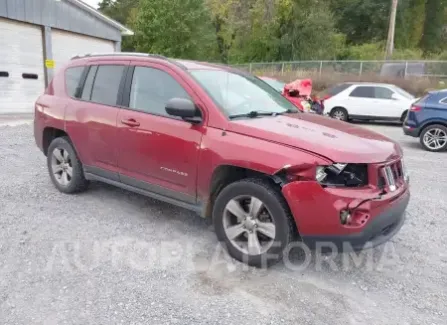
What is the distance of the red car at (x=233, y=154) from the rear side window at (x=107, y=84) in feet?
0.04

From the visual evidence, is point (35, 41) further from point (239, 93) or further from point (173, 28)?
point (173, 28)

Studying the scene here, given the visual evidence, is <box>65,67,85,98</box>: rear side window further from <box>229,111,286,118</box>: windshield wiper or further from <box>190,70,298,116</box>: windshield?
<box>229,111,286,118</box>: windshield wiper

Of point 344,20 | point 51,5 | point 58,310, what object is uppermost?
point 344,20

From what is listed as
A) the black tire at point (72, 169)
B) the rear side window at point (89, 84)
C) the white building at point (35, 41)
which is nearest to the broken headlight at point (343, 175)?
the rear side window at point (89, 84)

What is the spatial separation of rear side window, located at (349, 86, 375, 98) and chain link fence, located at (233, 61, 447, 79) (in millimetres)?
6451

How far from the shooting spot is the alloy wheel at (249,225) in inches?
123

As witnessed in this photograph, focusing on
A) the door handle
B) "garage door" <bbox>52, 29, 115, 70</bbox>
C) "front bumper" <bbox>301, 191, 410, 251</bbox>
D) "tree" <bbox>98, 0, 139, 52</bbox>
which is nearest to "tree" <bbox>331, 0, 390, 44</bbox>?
"tree" <bbox>98, 0, 139, 52</bbox>

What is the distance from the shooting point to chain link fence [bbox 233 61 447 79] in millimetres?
19000

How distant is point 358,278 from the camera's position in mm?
3172

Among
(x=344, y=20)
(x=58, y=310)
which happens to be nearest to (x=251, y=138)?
(x=58, y=310)

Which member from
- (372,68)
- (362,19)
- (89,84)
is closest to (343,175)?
(89,84)

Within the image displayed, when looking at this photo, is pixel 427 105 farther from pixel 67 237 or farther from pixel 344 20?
pixel 344 20

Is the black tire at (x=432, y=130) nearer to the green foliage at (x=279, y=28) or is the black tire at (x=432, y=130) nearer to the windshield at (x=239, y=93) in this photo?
the windshield at (x=239, y=93)

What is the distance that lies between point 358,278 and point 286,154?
1.25 meters
